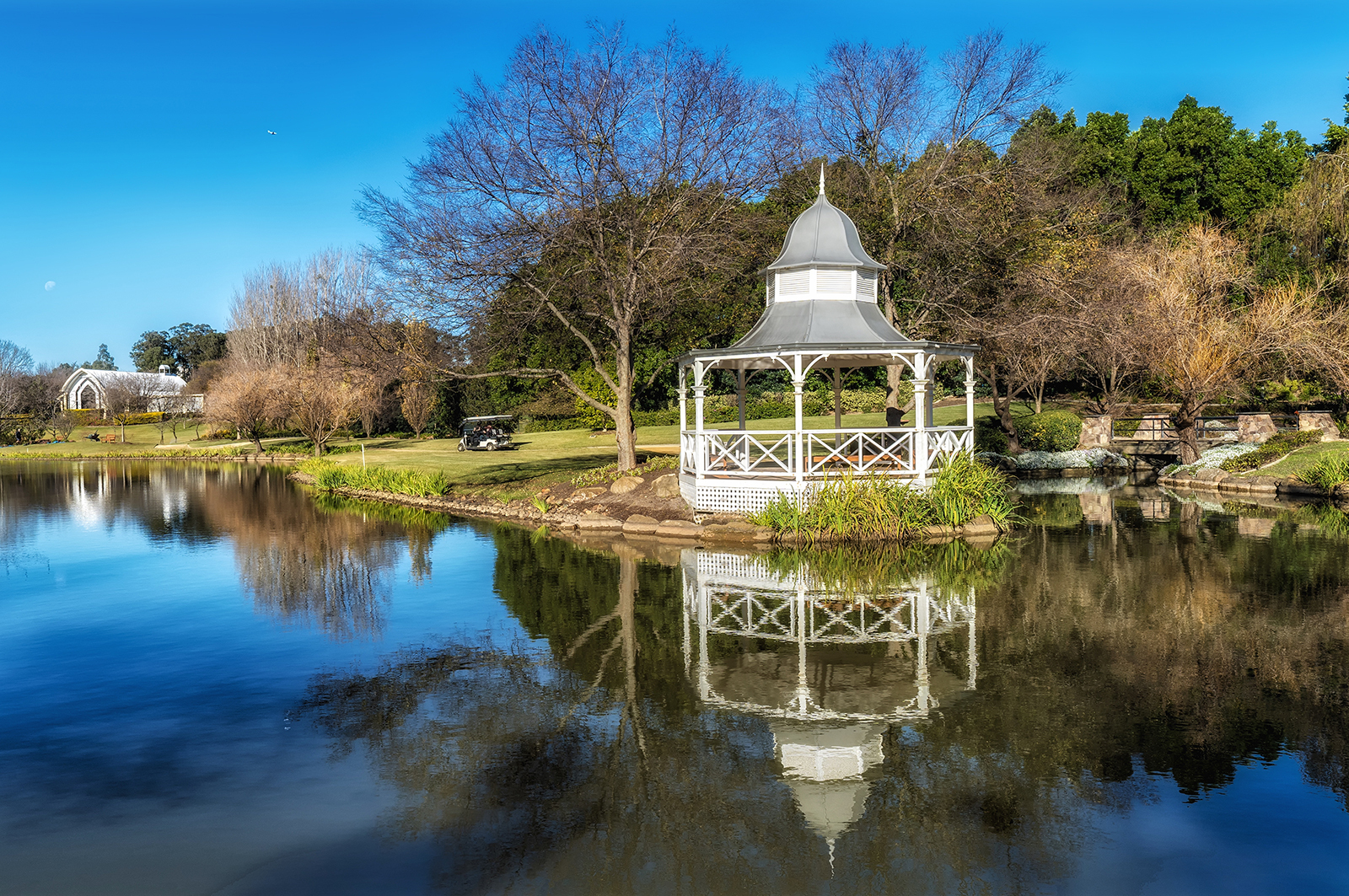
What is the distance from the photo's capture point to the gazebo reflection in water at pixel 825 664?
745 cm

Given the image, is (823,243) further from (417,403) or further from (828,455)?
(417,403)

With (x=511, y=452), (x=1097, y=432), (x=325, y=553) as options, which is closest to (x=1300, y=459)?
(x=1097, y=432)

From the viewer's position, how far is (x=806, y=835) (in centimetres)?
627

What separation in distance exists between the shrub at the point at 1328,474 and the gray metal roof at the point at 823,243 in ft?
42.6

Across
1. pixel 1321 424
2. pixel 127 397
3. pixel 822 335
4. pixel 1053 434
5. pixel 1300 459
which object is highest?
pixel 822 335

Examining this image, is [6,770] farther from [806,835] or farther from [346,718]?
[806,835]

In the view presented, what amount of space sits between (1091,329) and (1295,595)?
1404 cm

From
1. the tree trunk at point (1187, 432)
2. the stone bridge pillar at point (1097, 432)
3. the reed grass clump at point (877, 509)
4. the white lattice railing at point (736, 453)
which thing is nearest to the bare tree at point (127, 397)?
the white lattice railing at point (736, 453)

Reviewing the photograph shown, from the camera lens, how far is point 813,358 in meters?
21.4

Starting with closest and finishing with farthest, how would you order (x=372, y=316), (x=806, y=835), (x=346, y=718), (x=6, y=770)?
(x=806, y=835)
(x=6, y=770)
(x=346, y=718)
(x=372, y=316)

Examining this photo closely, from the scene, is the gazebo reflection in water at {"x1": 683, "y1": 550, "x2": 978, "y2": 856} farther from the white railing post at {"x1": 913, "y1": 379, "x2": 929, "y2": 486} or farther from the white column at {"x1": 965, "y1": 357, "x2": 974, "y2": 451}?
the white column at {"x1": 965, "y1": 357, "x2": 974, "y2": 451}

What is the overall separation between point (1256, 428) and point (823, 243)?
58.5 ft

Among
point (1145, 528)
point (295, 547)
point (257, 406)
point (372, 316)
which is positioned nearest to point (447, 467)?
point (372, 316)

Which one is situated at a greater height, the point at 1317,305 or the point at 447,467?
the point at 1317,305
